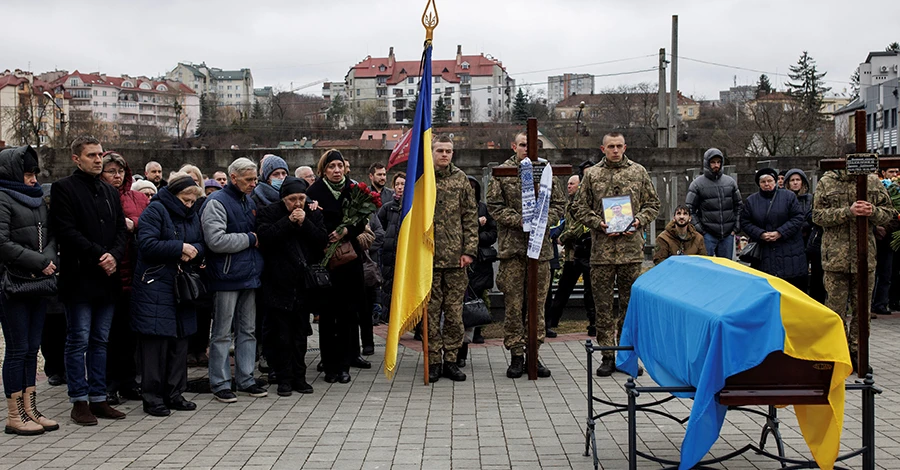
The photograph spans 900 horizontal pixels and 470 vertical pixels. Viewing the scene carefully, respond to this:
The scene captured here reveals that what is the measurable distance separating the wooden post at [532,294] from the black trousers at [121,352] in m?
3.70

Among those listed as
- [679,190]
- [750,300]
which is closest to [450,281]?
[750,300]

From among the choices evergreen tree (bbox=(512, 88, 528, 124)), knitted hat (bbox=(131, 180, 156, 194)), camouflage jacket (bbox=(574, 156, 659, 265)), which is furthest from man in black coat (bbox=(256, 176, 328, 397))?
evergreen tree (bbox=(512, 88, 528, 124))

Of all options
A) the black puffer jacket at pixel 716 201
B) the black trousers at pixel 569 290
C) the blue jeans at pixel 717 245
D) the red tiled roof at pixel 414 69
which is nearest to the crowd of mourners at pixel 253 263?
the black puffer jacket at pixel 716 201

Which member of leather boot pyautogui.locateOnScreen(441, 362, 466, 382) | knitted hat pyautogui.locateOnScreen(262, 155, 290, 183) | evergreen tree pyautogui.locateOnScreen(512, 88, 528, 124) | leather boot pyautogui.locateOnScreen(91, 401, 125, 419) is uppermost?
evergreen tree pyautogui.locateOnScreen(512, 88, 528, 124)

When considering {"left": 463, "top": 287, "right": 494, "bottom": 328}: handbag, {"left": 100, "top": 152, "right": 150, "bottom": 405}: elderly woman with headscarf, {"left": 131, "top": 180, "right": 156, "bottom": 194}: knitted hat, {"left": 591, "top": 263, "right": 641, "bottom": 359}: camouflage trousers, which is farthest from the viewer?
{"left": 463, "top": 287, "right": 494, "bottom": 328}: handbag

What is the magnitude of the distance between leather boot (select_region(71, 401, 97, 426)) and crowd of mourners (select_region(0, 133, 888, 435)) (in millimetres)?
13

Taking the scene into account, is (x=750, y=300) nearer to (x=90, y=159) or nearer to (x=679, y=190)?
(x=90, y=159)

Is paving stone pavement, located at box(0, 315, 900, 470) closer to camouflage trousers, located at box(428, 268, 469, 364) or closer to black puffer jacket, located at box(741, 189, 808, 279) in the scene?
camouflage trousers, located at box(428, 268, 469, 364)

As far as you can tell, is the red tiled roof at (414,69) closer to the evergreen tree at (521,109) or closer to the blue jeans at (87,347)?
the evergreen tree at (521,109)

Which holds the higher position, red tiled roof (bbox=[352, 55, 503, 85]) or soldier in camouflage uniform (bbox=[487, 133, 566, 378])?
red tiled roof (bbox=[352, 55, 503, 85])

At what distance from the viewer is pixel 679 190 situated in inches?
807

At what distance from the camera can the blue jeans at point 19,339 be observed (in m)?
7.03

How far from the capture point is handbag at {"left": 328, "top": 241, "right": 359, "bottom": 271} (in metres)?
8.98

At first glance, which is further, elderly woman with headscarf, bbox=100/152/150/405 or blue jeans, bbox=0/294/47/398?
elderly woman with headscarf, bbox=100/152/150/405
